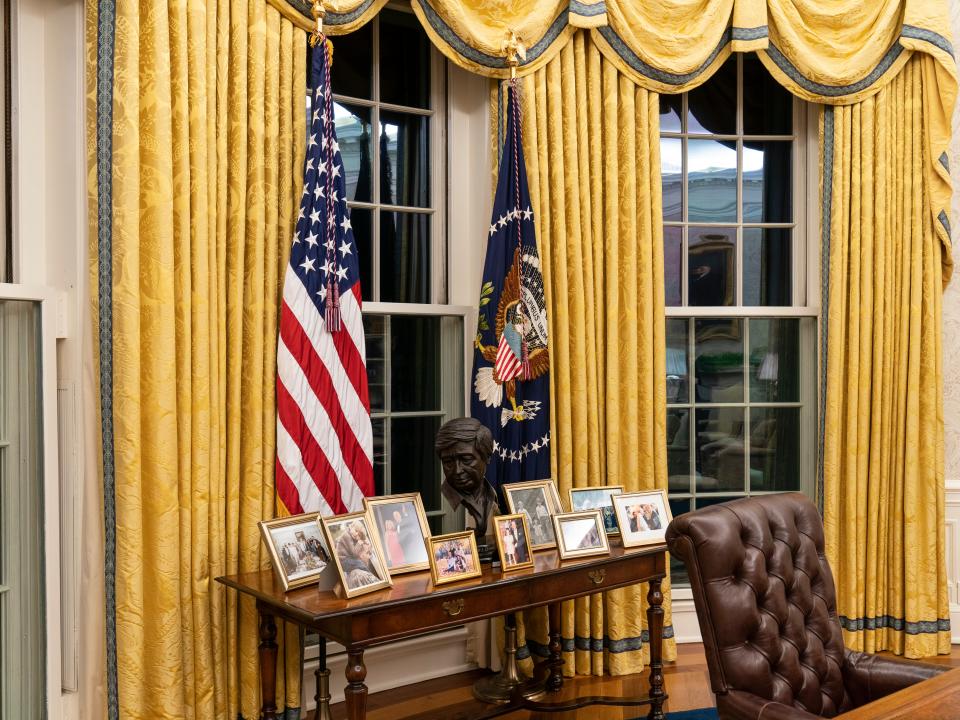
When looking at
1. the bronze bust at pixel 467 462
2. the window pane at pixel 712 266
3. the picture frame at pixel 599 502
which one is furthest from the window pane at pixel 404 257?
the window pane at pixel 712 266

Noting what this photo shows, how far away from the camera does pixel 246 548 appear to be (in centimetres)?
282

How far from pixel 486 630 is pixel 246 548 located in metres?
1.23

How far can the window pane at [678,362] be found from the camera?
403 centimetres

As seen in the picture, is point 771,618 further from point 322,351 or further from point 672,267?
point 672,267

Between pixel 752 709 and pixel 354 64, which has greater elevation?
pixel 354 64

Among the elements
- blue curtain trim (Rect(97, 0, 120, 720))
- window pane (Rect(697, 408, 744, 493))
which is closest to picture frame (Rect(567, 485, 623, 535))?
window pane (Rect(697, 408, 744, 493))

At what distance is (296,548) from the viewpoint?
2635mm

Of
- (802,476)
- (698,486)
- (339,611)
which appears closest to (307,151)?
(339,611)

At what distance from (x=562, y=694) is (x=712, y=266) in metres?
2.01

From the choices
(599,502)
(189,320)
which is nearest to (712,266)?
(599,502)

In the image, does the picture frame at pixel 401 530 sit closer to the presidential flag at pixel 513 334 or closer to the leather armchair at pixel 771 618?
the presidential flag at pixel 513 334

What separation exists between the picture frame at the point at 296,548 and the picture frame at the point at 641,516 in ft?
3.49

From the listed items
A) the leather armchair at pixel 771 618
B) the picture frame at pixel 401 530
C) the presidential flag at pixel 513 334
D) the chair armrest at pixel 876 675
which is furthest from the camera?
the presidential flag at pixel 513 334

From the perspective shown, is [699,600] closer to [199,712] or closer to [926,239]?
[199,712]
